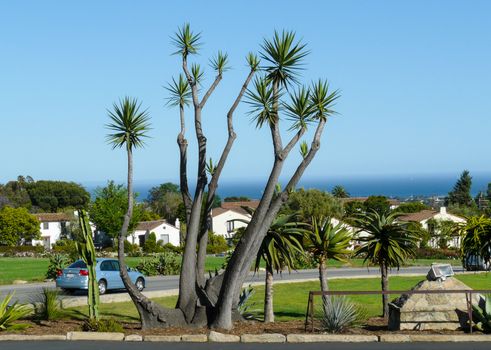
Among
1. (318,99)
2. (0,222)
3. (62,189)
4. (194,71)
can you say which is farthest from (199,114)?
(62,189)

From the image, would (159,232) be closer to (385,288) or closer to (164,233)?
(164,233)

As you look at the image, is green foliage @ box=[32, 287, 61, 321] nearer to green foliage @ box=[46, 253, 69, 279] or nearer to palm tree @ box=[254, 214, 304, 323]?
palm tree @ box=[254, 214, 304, 323]

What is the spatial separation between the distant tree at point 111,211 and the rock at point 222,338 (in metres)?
62.4

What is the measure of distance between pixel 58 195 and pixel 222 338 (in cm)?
13152

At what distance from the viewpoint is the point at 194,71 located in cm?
1967

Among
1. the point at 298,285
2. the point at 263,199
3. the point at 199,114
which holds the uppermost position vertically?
the point at 199,114

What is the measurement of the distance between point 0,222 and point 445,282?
76153 millimetres

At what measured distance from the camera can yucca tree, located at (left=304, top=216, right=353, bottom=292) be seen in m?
21.6

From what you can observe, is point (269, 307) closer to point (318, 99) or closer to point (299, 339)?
point (299, 339)

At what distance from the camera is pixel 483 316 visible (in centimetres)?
1675

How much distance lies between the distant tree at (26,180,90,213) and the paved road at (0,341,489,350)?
420 feet

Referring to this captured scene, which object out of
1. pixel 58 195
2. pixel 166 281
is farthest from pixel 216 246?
pixel 58 195

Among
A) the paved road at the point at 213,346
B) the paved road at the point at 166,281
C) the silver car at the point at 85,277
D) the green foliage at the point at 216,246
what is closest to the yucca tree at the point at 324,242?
the paved road at the point at 213,346

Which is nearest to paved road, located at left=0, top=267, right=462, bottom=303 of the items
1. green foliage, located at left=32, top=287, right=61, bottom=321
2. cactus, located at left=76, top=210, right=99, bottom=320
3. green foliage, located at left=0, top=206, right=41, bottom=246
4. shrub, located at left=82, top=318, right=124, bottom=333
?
green foliage, located at left=32, top=287, right=61, bottom=321
